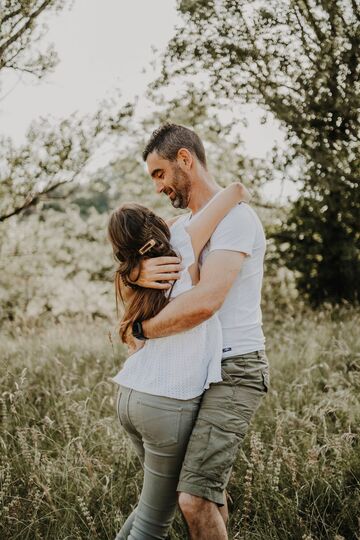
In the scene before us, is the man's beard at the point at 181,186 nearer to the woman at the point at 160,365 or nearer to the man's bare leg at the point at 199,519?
the woman at the point at 160,365

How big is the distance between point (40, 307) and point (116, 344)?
5.54 m

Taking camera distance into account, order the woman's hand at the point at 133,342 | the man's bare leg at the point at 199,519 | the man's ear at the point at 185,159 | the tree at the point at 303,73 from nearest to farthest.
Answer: the man's bare leg at the point at 199,519, the woman's hand at the point at 133,342, the man's ear at the point at 185,159, the tree at the point at 303,73

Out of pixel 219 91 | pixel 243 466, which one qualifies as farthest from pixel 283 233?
pixel 243 466

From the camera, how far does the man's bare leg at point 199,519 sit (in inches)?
87.8

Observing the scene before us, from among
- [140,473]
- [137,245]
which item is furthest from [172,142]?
[140,473]

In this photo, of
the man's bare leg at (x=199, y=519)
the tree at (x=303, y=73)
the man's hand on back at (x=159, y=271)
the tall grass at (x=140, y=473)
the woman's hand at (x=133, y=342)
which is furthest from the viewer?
the tree at (x=303, y=73)

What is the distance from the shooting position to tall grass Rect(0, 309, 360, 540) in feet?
10.4

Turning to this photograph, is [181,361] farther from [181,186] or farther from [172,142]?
[172,142]

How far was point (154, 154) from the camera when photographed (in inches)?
110

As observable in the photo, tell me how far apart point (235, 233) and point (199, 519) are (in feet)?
3.63

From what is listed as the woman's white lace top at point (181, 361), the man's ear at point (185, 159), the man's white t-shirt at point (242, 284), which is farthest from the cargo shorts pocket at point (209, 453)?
the man's ear at point (185, 159)

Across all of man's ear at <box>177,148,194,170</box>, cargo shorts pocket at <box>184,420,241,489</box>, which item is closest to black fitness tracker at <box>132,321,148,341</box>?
cargo shorts pocket at <box>184,420,241,489</box>

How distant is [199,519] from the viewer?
2.24m

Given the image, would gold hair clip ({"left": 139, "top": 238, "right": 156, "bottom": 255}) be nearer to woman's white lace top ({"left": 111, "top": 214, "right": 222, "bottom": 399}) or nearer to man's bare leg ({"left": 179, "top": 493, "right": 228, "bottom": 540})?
woman's white lace top ({"left": 111, "top": 214, "right": 222, "bottom": 399})
